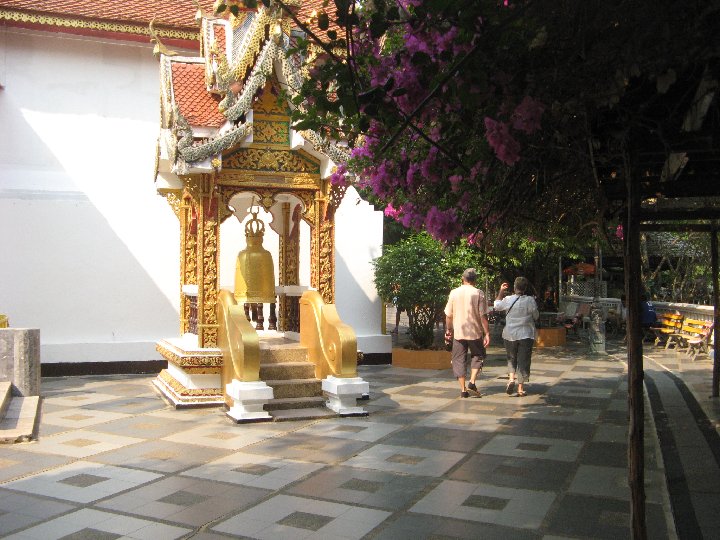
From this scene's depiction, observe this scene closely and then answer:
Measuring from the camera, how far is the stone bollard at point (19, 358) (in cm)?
926

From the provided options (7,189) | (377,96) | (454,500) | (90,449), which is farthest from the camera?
(7,189)

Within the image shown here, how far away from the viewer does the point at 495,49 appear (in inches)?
141

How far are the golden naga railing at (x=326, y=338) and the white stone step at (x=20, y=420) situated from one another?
328 centimetres

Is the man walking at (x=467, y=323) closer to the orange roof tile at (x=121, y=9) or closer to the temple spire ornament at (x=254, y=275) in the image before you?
Result: the temple spire ornament at (x=254, y=275)

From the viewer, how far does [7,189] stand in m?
11.6

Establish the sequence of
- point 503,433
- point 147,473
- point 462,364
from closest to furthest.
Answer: point 147,473
point 503,433
point 462,364

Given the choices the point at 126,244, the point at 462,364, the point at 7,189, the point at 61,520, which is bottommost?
the point at 61,520

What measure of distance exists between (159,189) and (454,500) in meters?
6.92

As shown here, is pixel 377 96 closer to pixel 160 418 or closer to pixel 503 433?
pixel 503 433

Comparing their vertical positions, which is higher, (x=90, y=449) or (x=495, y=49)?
(x=495, y=49)

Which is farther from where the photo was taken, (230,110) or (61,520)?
(230,110)

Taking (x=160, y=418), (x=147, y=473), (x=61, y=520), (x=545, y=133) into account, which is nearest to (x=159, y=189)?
(x=160, y=418)

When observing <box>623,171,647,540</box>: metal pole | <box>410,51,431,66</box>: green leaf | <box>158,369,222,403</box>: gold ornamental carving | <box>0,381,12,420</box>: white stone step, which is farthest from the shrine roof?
<box>623,171,647,540</box>: metal pole

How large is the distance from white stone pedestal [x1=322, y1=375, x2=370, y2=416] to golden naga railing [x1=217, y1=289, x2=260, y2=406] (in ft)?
2.95
